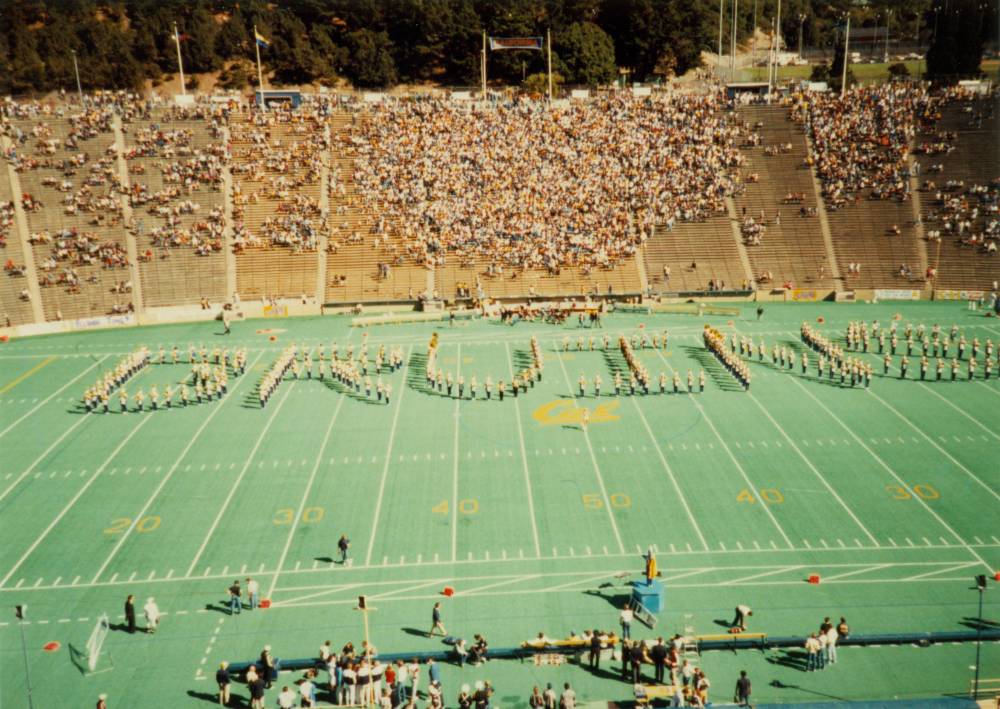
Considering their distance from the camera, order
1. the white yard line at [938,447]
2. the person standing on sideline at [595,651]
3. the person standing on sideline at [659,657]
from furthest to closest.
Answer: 1. the white yard line at [938,447]
2. the person standing on sideline at [595,651]
3. the person standing on sideline at [659,657]

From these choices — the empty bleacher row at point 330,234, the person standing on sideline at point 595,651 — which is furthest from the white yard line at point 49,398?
the person standing on sideline at point 595,651

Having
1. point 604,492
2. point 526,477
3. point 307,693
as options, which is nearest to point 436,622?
point 307,693

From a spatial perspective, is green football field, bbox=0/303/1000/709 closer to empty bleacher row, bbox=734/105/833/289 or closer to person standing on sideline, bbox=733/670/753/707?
person standing on sideline, bbox=733/670/753/707

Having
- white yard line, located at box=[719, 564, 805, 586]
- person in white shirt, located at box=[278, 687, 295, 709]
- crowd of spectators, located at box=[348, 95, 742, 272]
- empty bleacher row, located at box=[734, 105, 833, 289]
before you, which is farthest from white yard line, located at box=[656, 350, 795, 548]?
crowd of spectators, located at box=[348, 95, 742, 272]

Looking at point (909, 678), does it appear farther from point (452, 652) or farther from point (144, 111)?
point (144, 111)

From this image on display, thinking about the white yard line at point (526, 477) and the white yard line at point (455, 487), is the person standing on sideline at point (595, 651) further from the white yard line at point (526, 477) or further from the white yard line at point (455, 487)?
the white yard line at point (455, 487)

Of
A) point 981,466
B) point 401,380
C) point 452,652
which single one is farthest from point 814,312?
point 452,652
